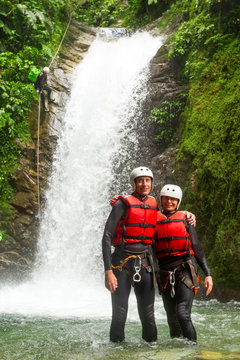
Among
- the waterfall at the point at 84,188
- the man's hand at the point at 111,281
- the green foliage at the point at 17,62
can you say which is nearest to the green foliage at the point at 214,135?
the waterfall at the point at 84,188

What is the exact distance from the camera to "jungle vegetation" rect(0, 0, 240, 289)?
7262 millimetres

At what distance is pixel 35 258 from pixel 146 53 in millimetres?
9425

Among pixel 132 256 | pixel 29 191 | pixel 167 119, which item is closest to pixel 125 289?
pixel 132 256

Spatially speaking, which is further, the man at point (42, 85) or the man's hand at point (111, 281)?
the man at point (42, 85)

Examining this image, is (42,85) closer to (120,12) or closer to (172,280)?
(172,280)

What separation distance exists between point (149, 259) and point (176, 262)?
297 millimetres

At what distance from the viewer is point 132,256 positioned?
388 centimetres

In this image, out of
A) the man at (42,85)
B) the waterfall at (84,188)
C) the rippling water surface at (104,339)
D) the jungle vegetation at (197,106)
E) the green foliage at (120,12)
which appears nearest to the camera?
the rippling water surface at (104,339)

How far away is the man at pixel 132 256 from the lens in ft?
12.4

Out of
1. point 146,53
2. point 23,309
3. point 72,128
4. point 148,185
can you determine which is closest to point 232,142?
point 148,185

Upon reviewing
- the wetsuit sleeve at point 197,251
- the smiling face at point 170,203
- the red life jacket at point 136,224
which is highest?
the smiling face at point 170,203

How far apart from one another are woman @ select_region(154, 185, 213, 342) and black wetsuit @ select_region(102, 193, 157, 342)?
20 cm

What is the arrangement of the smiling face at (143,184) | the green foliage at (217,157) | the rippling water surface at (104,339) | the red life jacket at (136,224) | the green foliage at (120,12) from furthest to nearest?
the green foliage at (120,12) < the green foliage at (217,157) < the smiling face at (143,184) < the red life jacket at (136,224) < the rippling water surface at (104,339)

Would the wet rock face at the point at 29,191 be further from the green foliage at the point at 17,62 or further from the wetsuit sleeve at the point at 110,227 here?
the wetsuit sleeve at the point at 110,227
